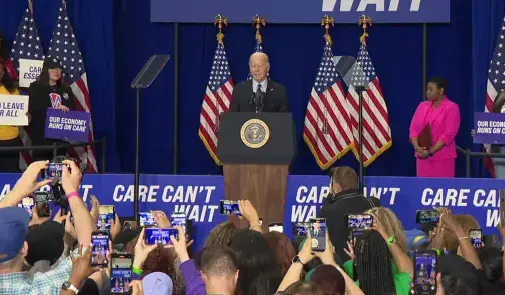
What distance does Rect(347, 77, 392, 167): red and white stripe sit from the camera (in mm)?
12141

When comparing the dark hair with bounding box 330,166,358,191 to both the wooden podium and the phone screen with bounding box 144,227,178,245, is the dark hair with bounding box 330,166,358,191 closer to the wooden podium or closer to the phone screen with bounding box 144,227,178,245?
the wooden podium

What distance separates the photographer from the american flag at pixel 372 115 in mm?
12148

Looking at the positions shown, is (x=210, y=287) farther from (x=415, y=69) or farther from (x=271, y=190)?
(x=415, y=69)

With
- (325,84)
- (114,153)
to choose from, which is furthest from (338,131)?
(114,153)

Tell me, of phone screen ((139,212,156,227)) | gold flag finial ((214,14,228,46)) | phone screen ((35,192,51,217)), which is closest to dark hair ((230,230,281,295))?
phone screen ((139,212,156,227))

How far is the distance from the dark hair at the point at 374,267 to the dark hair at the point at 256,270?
14.1 inches

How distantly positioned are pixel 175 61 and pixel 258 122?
457 cm

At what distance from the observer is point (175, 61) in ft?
41.0

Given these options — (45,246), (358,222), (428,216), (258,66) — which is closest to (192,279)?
(45,246)

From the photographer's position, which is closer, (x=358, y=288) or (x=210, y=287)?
(x=210, y=287)

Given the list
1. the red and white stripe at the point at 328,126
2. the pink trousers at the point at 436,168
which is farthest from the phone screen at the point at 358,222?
the red and white stripe at the point at 328,126

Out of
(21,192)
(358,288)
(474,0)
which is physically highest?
(474,0)

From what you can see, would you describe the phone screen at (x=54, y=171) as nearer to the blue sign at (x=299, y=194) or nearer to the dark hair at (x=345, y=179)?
the dark hair at (x=345, y=179)

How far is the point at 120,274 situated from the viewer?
390cm
